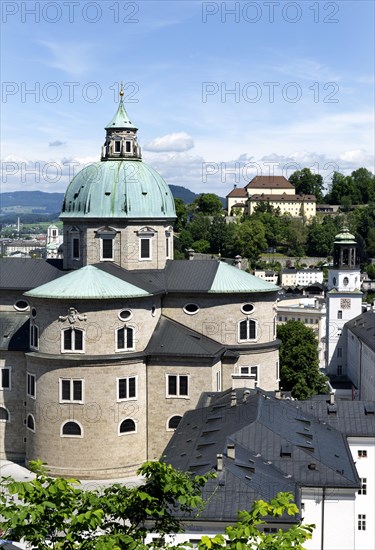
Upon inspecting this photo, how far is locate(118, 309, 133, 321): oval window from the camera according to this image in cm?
4759

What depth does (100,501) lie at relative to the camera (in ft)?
55.9

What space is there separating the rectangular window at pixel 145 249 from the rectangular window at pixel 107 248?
73.4 inches

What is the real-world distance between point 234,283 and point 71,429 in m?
12.7

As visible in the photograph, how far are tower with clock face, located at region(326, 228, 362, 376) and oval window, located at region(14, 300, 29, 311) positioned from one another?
143 feet

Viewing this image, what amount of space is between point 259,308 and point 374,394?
1890cm

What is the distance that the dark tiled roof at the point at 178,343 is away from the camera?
48.9 m

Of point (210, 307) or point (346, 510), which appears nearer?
point (346, 510)

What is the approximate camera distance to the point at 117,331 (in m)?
47.6

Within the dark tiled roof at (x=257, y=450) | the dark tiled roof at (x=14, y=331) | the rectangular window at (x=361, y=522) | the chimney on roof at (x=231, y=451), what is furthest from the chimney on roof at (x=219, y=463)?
the dark tiled roof at (x=14, y=331)

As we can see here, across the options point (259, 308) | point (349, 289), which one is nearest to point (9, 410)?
point (259, 308)

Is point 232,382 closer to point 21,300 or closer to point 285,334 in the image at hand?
point 21,300

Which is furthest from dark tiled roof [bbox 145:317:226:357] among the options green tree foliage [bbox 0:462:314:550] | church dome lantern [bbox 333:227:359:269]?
church dome lantern [bbox 333:227:359:269]

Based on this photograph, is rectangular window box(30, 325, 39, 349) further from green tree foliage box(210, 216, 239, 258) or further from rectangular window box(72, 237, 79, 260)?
green tree foliage box(210, 216, 239, 258)

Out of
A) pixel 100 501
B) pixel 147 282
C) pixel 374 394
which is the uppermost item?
pixel 147 282
